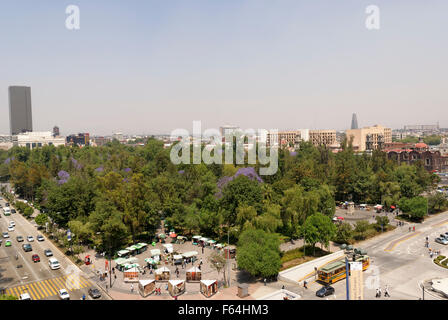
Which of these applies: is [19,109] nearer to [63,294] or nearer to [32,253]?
[32,253]

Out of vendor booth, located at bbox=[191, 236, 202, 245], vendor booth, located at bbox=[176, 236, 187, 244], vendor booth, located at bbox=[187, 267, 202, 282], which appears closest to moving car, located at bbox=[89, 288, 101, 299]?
vendor booth, located at bbox=[187, 267, 202, 282]

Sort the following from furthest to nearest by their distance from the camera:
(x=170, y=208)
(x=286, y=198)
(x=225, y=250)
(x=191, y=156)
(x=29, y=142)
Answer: (x=29, y=142), (x=191, y=156), (x=170, y=208), (x=286, y=198), (x=225, y=250)

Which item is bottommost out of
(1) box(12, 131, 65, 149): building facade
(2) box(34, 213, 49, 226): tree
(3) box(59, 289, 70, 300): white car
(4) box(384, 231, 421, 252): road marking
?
(4) box(384, 231, 421, 252): road marking

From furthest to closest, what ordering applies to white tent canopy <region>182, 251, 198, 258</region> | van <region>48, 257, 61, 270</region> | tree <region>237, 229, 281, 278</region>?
white tent canopy <region>182, 251, 198, 258</region>, van <region>48, 257, 61, 270</region>, tree <region>237, 229, 281, 278</region>

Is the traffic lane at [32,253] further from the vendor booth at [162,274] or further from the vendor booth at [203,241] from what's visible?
the vendor booth at [203,241]

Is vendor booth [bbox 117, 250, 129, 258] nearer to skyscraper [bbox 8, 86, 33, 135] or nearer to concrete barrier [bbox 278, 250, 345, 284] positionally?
concrete barrier [bbox 278, 250, 345, 284]

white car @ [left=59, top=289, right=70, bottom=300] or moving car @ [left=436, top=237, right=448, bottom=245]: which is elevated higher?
white car @ [left=59, top=289, right=70, bottom=300]
